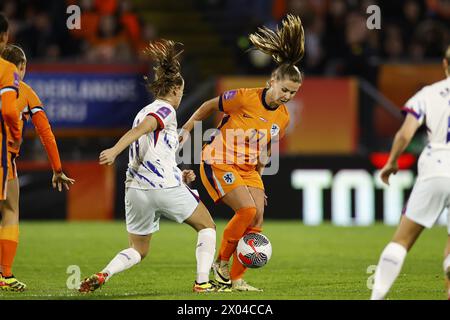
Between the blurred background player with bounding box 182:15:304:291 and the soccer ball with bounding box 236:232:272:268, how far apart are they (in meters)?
0.09

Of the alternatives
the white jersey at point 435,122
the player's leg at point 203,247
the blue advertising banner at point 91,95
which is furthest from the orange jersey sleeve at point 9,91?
the blue advertising banner at point 91,95

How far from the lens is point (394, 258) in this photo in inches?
287

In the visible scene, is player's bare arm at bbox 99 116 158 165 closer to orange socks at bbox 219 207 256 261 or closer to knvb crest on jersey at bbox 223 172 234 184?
knvb crest on jersey at bbox 223 172 234 184

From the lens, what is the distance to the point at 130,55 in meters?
18.2

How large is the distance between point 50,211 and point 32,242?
3413 millimetres

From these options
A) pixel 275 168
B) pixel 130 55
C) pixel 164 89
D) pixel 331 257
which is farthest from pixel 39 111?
pixel 130 55

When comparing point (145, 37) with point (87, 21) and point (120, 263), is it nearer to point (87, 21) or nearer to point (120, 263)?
point (87, 21)

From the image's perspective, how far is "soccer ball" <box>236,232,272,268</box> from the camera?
9.13 m

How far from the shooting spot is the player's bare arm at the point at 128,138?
309 inches

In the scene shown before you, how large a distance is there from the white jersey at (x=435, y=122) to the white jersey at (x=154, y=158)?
210 cm

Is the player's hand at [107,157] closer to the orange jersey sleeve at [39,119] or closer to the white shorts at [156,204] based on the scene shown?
the white shorts at [156,204]

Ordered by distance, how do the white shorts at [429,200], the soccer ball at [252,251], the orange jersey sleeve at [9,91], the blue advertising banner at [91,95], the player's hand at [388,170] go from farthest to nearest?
the blue advertising banner at [91,95], the soccer ball at [252,251], the orange jersey sleeve at [9,91], the player's hand at [388,170], the white shorts at [429,200]

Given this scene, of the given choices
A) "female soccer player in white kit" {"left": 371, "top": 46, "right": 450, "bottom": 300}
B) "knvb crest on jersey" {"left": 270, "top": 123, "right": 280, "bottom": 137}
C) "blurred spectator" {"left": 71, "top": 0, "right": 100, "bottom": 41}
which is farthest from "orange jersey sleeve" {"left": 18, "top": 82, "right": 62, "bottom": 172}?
"blurred spectator" {"left": 71, "top": 0, "right": 100, "bottom": 41}

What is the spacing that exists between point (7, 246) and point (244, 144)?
2.20m
